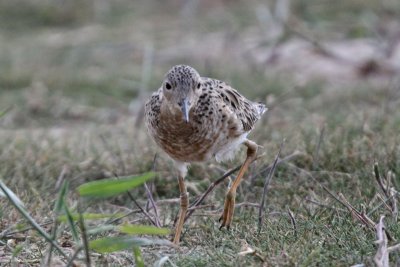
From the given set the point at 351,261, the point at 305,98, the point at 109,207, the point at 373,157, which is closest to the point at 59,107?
the point at 305,98

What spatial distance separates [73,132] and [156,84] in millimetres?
1736

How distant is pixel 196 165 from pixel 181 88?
60.8 inches

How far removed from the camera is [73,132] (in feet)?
25.4

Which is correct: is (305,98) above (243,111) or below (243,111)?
below

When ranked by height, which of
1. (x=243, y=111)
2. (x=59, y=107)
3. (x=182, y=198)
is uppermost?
(x=243, y=111)

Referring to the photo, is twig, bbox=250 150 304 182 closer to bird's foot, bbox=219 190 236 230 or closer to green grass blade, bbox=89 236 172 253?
bird's foot, bbox=219 190 236 230

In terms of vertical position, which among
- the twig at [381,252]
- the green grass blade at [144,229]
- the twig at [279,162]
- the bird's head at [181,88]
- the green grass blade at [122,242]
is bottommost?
the twig at [279,162]

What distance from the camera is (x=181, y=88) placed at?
4.30m

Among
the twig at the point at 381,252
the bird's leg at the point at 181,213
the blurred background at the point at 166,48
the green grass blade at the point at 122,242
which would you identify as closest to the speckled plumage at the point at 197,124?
the bird's leg at the point at 181,213

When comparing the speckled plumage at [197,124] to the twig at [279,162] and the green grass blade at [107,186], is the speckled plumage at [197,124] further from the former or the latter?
the green grass blade at [107,186]

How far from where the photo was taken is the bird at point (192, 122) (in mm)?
4336

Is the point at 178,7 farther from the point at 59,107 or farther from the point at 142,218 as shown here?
the point at 142,218

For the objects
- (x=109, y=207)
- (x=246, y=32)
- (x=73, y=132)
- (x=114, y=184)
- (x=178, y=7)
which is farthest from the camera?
(x=178, y=7)

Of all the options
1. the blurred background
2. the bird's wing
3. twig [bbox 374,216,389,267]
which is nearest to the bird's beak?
the bird's wing
